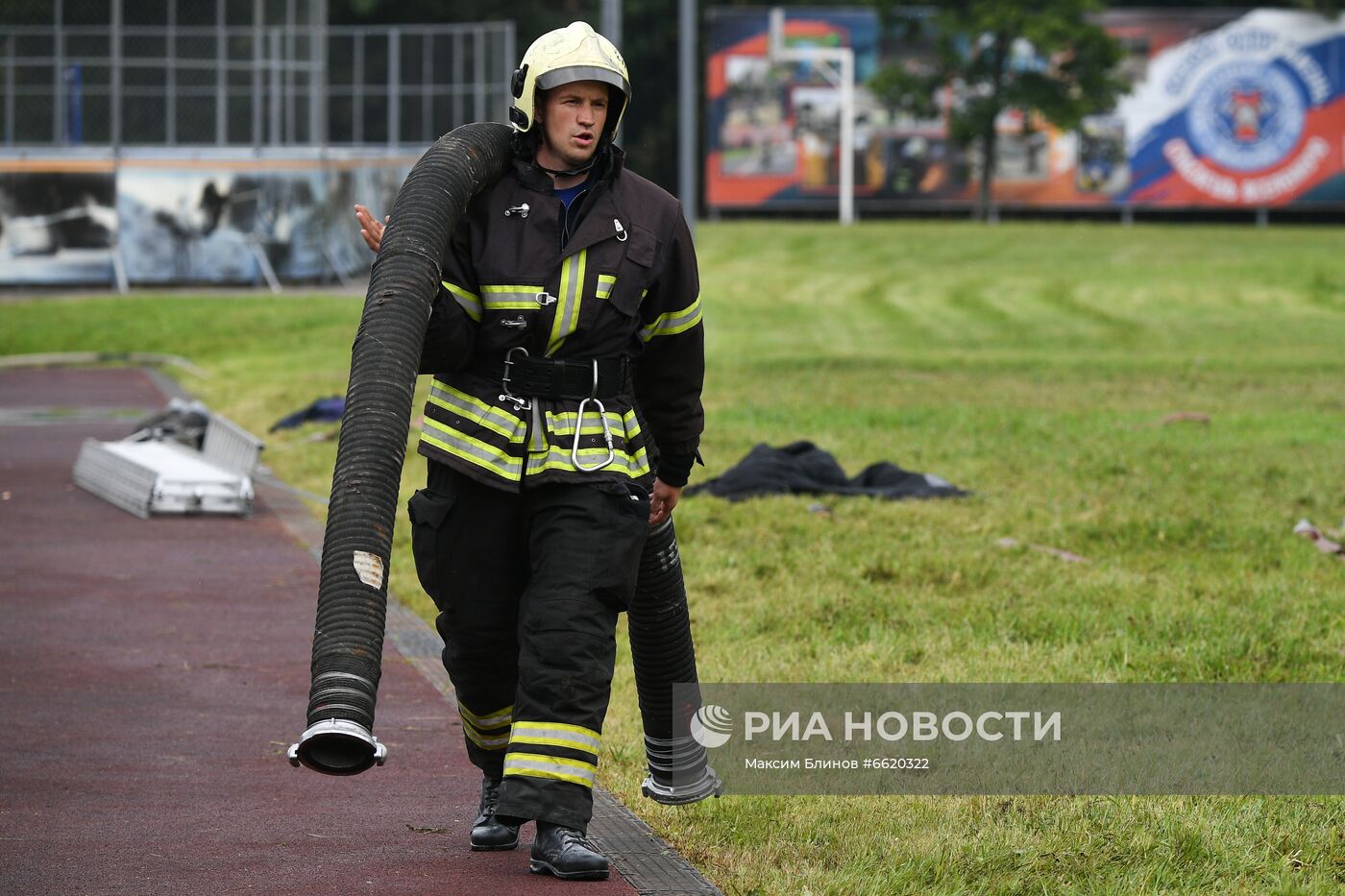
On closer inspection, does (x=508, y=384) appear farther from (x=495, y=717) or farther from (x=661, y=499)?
(x=495, y=717)

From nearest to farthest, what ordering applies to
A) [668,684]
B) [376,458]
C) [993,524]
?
[376,458] → [668,684] → [993,524]

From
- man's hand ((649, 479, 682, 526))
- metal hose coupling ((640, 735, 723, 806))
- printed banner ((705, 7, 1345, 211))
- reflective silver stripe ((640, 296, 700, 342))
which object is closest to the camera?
reflective silver stripe ((640, 296, 700, 342))

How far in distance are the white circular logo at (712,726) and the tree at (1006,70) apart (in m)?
47.6

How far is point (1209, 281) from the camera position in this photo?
101 ft

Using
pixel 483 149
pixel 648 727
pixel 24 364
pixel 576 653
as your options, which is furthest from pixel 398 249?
pixel 24 364

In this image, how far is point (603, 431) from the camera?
190 inches

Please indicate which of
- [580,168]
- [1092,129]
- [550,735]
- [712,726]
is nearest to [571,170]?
[580,168]

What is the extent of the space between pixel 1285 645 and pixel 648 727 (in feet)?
9.61

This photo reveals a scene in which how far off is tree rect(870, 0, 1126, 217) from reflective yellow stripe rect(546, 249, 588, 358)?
4877 centimetres

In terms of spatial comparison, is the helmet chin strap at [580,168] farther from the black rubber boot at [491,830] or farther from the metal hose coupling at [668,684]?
the black rubber boot at [491,830]

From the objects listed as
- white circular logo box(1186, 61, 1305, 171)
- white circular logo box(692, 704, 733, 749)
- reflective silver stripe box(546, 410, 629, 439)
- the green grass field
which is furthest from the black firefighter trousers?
white circular logo box(1186, 61, 1305, 171)

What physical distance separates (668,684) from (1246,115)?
2199 inches

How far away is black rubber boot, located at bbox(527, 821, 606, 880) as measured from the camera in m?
4.73

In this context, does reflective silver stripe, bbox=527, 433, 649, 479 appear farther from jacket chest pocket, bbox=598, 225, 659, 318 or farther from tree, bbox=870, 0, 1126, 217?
tree, bbox=870, 0, 1126, 217
